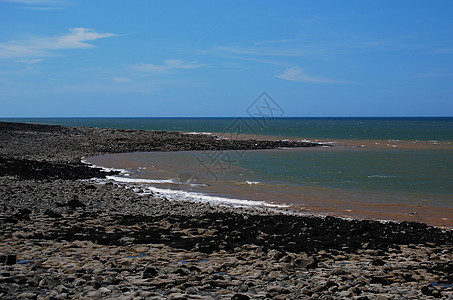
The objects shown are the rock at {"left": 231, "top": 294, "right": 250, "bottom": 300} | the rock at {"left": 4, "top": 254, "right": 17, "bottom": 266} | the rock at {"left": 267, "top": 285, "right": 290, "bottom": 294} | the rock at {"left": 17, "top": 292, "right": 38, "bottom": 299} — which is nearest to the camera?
the rock at {"left": 17, "top": 292, "right": 38, "bottom": 299}

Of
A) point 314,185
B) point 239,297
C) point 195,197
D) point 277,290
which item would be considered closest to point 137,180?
point 195,197

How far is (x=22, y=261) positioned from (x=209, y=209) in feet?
23.6

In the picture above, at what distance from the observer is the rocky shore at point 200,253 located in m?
7.03

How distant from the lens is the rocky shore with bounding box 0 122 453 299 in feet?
23.1

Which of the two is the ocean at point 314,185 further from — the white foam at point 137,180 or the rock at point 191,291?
the rock at point 191,291

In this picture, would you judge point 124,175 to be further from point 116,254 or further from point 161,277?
point 161,277

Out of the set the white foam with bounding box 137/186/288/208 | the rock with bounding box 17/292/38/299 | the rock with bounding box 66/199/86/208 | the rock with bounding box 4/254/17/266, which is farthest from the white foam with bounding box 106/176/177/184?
the rock with bounding box 17/292/38/299

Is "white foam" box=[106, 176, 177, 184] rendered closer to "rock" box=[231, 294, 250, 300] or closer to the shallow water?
the shallow water

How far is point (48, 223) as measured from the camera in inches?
444

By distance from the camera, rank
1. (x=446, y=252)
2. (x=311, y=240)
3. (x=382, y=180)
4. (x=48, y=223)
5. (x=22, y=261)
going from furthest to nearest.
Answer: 1. (x=382, y=180)
2. (x=48, y=223)
3. (x=311, y=240)
4. (x=446, y=252)
5. (x=22, y=261)

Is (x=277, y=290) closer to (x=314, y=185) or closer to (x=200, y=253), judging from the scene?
(x=200, y=253)

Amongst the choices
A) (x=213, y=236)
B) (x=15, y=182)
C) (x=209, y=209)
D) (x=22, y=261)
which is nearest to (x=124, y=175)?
(x=15, y=182)

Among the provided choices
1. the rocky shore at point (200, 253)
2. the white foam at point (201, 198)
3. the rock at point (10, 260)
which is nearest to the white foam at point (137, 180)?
the white foam at point (201, 198)

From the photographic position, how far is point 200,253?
362 inches
